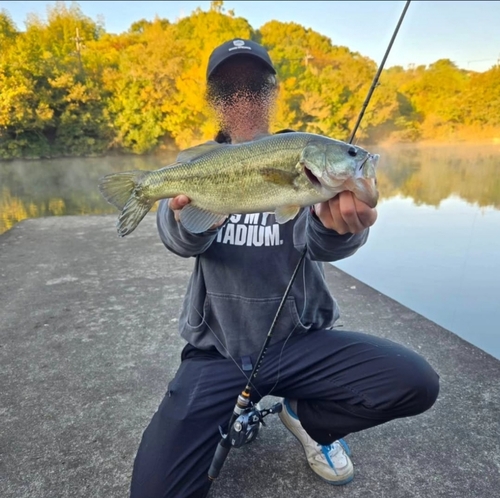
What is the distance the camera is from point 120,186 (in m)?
1.83

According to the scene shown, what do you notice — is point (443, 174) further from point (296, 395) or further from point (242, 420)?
point (242, 420)

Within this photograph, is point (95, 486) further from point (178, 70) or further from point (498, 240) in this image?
point (178, 70)

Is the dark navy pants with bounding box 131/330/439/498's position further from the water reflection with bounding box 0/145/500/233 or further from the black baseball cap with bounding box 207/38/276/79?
the water reflection with bounding box 0/145/500/233

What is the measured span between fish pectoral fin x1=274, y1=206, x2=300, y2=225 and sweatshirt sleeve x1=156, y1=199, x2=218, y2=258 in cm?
35

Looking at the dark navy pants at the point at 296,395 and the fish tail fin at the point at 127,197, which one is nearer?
the dark navy pants at the point at 296,395

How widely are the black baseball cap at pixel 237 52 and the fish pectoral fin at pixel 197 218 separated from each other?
0.97m

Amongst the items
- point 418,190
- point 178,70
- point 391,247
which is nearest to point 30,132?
point 178,70

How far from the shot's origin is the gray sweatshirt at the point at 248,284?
1.96m

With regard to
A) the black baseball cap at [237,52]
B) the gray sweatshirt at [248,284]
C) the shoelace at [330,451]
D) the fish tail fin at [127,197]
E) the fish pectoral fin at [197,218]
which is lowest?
the shoelace at [330,451]

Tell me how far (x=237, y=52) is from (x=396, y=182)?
11.6m

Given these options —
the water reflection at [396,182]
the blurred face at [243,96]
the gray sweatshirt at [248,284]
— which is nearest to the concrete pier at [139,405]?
the gray sweatshirt at [248,284]

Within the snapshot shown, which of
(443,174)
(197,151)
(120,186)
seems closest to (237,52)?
(197,151)

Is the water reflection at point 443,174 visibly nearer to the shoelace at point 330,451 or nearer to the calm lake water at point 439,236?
the calm lake water at point 439,236

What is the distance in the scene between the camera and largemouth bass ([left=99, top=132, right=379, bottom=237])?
56.4 inches
